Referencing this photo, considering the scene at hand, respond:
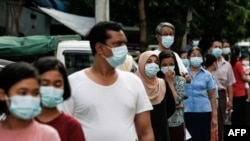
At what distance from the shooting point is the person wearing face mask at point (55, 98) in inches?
170

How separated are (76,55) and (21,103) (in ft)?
21.0

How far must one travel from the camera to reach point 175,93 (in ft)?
26.7

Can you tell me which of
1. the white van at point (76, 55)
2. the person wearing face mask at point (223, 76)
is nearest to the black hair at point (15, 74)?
the white van at point (76, 55)

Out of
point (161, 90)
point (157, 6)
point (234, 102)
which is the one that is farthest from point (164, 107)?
point (157, 6)

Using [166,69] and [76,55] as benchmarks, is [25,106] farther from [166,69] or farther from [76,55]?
[76,55]

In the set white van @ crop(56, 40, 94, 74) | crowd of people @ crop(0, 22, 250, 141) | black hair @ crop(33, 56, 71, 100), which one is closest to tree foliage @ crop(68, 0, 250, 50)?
white van @ crop(56, 40, 94, 74)

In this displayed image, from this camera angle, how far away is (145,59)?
24.2 feet

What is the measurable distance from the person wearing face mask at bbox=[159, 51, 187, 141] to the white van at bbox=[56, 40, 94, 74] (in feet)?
6.96

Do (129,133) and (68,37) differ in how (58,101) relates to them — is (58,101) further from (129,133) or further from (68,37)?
(68,37)

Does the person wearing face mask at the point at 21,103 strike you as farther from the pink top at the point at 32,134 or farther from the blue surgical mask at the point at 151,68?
the blue surgical mask at the point at 151,68

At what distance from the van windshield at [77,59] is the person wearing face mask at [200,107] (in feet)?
4.88

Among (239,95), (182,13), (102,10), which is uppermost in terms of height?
(102,10)

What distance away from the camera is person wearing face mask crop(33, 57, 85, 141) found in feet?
14.2

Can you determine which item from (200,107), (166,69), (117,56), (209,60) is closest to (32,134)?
(117,56)
